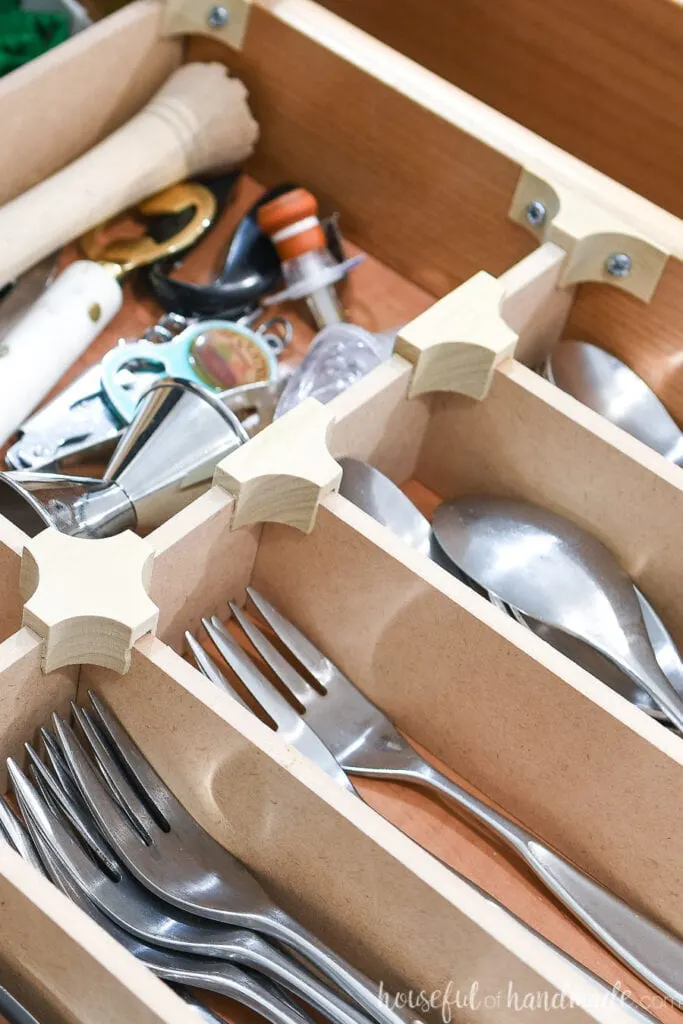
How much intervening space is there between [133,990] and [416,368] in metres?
0.41

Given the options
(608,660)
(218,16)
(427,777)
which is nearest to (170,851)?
(427,777)

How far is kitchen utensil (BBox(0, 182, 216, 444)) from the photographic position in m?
0.80

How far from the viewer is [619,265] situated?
2.82 ft

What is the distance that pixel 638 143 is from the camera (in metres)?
0.94

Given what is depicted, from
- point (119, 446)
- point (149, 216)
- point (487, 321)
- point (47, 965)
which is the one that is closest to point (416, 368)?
point (487, 321)

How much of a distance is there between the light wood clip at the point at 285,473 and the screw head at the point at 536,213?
0.27m

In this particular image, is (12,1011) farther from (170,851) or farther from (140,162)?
(140,162)

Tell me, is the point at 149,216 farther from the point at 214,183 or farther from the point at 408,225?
the point at 408,225

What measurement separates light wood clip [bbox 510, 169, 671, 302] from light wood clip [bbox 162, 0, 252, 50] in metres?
0.26

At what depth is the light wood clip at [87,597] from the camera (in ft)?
1.97

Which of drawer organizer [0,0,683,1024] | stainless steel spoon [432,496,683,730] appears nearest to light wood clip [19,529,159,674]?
drawer organizer [0,0,683,1024]

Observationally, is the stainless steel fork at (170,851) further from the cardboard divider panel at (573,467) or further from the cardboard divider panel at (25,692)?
the cardboard divider panel at (573,467)

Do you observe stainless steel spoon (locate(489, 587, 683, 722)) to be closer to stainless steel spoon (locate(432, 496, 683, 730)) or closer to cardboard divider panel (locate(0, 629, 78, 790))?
stainless steel spoon (locate(432, 496, 683, 730))

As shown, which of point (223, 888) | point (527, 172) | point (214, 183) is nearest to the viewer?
point (223, 888)
